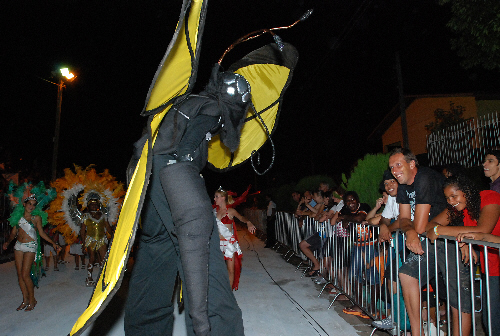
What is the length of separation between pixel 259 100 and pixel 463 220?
2.42 meters

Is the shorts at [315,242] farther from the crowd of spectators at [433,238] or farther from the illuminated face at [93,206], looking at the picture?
the illuminated face at [93,206]

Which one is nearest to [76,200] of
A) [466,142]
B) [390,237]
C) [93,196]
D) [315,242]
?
[93,196]

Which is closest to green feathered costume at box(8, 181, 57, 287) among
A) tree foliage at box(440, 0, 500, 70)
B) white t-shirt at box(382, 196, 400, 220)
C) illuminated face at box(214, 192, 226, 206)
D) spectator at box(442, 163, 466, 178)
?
illuminated face at box(214, 192, 226, 206)

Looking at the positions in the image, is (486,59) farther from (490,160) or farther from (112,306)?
(112,306)

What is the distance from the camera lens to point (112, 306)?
16.8 feet

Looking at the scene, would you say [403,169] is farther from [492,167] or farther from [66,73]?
[66,73]

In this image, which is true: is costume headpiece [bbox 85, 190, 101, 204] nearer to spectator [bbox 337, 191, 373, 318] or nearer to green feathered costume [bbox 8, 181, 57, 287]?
green feathered costume [bbox 8, 181, 57, 287]

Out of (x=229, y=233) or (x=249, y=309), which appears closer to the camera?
(x=249, y=309)

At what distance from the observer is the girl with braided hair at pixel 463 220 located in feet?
10.4

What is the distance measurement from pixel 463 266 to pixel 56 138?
15.0 m

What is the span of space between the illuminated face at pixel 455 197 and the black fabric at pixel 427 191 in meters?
0.13

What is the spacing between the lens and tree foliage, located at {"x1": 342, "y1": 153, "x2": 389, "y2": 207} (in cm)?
632

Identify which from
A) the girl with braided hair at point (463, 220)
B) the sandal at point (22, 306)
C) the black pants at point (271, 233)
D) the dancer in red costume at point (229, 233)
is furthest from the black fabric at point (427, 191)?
the black pants at point (271, 233)

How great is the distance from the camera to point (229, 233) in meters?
6.05
